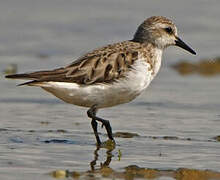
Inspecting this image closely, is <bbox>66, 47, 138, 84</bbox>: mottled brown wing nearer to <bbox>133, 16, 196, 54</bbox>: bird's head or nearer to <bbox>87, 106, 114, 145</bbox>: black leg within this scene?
<bbox>87, 106, 114, 145</bbox>: black leg

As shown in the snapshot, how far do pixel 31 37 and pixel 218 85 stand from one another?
3.63 meters

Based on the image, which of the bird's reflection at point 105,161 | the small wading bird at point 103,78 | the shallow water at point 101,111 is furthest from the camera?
the small wading bird at point 103,78

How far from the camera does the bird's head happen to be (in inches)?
344

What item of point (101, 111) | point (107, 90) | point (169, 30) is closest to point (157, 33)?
point (169, 30)

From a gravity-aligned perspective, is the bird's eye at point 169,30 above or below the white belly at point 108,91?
above

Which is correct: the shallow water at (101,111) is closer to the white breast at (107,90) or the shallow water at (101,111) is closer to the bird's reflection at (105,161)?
the bird's reflection at (105,161)

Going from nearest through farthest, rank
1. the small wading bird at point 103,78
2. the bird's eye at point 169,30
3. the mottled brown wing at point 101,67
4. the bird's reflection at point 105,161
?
the bird's reflection at point 105,161 < the small wading bird at point 103,78 < the mottled brown wing at point 101,67 < the bird's eye at point 169,30

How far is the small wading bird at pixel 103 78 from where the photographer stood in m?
7.85

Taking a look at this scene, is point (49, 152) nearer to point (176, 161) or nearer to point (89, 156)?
point (89, 156)

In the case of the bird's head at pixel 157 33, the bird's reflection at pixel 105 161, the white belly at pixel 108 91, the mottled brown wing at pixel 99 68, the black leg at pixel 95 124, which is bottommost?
the bird's reflection at pixel 105 161

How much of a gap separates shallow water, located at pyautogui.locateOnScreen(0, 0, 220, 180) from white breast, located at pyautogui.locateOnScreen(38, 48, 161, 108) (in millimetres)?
428

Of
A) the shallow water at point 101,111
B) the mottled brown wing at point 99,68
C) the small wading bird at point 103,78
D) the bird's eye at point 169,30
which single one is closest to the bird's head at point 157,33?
the bird's eye at point 169,30

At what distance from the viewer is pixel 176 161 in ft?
23.7

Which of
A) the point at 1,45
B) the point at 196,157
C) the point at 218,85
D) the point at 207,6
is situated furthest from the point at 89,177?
the point at 207,6
